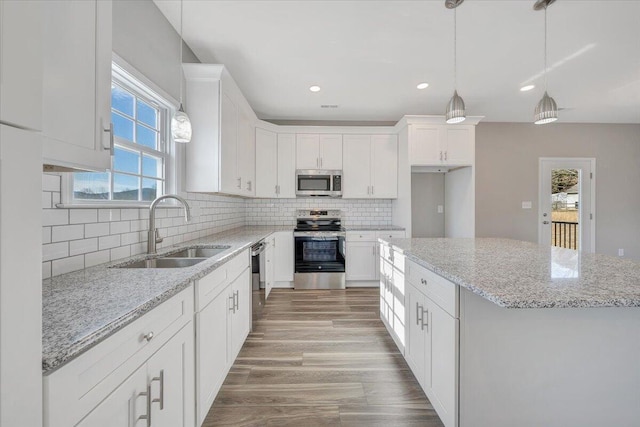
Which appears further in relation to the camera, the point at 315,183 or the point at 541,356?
the point at 315,183

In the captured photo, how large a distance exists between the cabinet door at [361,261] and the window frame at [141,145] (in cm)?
250

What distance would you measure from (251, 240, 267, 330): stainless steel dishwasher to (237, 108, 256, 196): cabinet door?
0.89m

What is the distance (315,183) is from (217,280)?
9.17 feet

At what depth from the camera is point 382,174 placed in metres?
4.25

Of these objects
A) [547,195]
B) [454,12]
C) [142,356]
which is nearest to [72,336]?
[142,356]

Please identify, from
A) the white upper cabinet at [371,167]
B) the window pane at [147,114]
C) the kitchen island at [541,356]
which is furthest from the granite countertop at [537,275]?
the white upper cabinet at [371,167]

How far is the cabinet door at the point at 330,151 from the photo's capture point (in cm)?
423

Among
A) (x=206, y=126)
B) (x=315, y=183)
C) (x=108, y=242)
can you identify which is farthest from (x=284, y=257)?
(x=108, y=242)

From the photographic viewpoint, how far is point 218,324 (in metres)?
1.65

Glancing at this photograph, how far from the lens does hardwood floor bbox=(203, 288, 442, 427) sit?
1.59 meters

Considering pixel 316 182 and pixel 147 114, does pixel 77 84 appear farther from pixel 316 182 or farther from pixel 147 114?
pixel 316 182

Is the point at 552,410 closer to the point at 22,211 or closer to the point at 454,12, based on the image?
the point at 22,211

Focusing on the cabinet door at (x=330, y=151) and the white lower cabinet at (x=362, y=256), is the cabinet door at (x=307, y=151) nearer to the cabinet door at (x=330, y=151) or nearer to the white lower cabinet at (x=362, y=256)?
the cabinet door at (x=330, y=151)

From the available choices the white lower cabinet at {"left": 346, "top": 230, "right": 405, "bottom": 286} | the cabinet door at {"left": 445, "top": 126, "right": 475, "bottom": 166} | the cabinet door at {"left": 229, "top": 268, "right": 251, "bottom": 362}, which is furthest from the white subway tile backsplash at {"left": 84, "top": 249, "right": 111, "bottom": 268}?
the cabinet door at {"left": 445, "top": 126, "right": 475, "bottom": 166}
